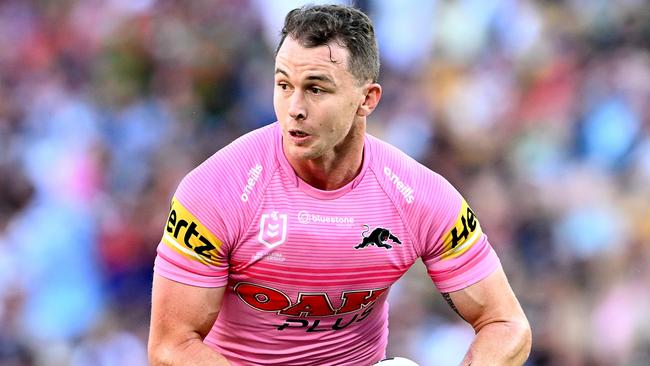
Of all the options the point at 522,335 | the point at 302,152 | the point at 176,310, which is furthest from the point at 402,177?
the point at 176,310

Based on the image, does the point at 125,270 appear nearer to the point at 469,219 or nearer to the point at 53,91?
the point at 53,91

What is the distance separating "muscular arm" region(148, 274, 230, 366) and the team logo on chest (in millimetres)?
298

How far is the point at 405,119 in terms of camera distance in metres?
9.43

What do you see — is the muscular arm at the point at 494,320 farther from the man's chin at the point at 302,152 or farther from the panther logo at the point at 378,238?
the man's chin at the point at 302,152

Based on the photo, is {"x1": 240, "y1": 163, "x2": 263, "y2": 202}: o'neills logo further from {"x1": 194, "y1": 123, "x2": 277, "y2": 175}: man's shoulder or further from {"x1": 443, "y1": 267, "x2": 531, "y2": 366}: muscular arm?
{"x1": 443, "y1": 267, "x2": 531, "y2": 366}: muscular arm

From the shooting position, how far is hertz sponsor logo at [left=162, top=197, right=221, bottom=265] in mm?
4418

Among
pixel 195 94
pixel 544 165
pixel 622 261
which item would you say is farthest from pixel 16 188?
pixel 622 261

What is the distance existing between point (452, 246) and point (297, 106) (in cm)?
94

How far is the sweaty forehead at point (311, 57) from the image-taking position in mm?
4355

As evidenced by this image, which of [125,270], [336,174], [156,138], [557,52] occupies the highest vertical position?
[336,174]

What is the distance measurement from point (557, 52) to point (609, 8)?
0.60 metres

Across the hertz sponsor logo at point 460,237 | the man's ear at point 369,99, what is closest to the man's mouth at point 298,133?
the man's ear at point 369,99

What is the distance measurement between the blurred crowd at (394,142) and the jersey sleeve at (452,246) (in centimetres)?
354

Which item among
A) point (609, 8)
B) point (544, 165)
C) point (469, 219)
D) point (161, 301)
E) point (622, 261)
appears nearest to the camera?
point (161, 301)
